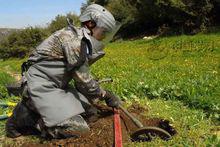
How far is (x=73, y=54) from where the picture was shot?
202 inches

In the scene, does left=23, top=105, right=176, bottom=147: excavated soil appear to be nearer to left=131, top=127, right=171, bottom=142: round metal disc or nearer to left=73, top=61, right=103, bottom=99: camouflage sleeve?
left=131, top=127, right=171, bottom=142: round metal disc

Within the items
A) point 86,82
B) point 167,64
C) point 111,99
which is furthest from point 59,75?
point 167,64

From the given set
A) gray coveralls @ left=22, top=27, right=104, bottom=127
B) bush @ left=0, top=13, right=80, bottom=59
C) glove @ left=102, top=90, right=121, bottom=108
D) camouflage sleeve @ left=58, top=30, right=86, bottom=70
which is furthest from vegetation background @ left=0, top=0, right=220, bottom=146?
camouflage sleeve @ left=58, top=30, right=86, bottom=70

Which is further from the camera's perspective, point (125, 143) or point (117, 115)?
point (117, 115)

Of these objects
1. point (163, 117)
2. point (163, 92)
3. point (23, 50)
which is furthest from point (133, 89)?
point (23, 50)

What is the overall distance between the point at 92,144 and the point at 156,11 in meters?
22.9

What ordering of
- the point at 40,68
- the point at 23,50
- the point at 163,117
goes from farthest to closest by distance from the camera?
the point at 23,50, the point at 163,117, the point at 40,68

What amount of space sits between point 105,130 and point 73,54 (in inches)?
40.8

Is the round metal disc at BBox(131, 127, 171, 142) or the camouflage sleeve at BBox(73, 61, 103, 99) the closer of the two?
the round metal disc at BBox(131, 127, 171, 142)

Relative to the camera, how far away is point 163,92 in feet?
24.0

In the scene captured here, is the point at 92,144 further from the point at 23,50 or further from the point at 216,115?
the point at 23,50

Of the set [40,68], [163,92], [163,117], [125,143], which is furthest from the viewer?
[163,92]

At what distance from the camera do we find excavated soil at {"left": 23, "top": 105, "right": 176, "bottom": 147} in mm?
5199

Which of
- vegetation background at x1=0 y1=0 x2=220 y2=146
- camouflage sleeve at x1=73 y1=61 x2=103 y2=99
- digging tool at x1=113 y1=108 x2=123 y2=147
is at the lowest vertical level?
vegetation background at x1=0 y1=0 x2=220 y2=146
